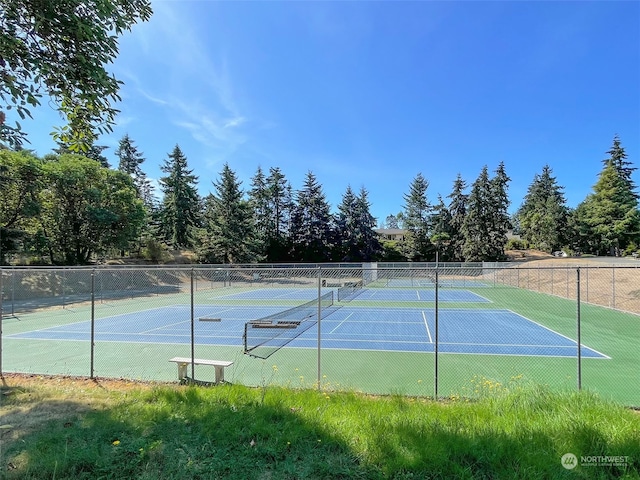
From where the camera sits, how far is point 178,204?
48750mm

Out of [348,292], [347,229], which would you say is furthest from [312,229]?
[348,292]

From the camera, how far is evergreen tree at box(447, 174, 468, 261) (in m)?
51.7

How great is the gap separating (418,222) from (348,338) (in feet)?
145

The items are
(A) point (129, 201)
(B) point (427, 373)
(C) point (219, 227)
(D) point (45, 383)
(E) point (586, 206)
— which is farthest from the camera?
(E) point (586, 206)

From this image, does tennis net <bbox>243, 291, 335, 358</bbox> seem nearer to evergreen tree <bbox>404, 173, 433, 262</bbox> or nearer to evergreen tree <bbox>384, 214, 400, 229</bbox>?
evergreen tree <bbox>404, 173, 433, 262</bbox>

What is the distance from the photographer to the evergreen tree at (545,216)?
5578 centimetres

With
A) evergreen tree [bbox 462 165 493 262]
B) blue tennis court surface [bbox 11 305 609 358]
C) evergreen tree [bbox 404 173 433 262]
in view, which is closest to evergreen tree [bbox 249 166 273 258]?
evergreen tree [bbox 404 173 433 262]

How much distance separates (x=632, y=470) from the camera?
261 cm

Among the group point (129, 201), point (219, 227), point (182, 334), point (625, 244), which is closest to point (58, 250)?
point (129, 201)

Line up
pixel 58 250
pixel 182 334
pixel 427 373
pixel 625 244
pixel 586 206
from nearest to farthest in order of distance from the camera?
pixel 427 373
pixel 182 334
pixel 58 250
pixel 625 244
pixel 586 206

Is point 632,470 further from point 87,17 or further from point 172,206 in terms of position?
point 172,206

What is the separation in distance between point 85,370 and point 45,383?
1.79 m

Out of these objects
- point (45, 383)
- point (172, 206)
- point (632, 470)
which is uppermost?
point (172, 206)

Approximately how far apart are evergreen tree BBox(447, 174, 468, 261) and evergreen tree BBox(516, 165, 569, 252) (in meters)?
15.5
